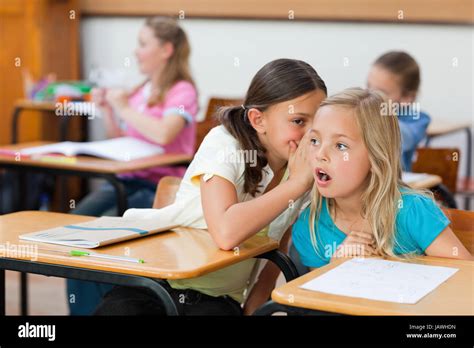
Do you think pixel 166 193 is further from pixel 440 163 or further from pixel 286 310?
pixel 440 163

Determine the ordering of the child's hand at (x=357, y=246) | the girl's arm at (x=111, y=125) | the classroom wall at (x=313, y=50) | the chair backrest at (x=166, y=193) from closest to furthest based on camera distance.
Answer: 1. the child's hand at (x=357, y=246)
2. the chair backrest at (x=166, y=193)
3. the girl's arm at (x=111, y=125)
4. the classroom wall at (x=313, y=50)

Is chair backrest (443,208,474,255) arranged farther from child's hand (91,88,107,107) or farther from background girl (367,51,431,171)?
child's hand (91,88,107,107)

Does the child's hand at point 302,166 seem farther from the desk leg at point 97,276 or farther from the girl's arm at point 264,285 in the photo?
the desk leg at point 97,276

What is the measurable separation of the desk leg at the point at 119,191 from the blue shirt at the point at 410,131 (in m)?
1.12

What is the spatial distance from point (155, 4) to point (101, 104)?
221 centimetres

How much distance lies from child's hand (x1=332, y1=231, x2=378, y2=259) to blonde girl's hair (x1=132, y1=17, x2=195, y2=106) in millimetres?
1901

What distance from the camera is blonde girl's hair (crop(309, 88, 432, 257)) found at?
2061 mm

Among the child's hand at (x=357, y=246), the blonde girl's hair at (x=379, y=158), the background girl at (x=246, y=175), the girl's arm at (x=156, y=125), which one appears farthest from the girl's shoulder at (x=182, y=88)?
the child's hand at (x=357, y=246)

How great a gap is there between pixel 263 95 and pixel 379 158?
0.36 meters

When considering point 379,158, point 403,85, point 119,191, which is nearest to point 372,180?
point 379,158

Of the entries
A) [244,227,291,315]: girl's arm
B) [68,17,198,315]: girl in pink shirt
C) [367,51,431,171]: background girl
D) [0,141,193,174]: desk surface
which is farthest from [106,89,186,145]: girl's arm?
[244,227,291,315]: girl's arm

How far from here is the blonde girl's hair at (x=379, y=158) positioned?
2.06 metres

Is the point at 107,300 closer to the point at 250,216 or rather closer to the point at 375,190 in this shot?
the point at 250,216

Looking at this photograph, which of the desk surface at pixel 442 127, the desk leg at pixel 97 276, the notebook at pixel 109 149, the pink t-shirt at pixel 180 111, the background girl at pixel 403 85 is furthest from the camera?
the desk surface at pixel 442 127
